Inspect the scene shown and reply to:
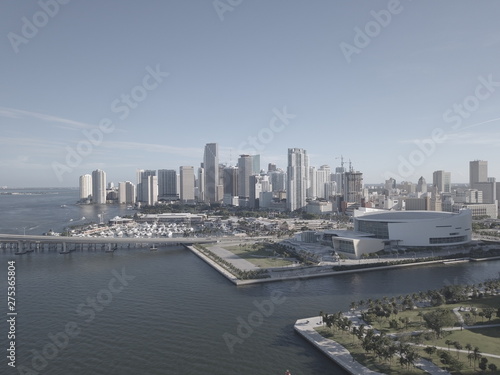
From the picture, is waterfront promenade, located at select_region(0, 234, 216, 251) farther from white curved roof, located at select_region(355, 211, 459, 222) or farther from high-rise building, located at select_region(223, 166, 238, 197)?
high-rise building, located at select_region(223, 166, 238, 197)

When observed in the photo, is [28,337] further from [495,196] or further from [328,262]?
[495,196]

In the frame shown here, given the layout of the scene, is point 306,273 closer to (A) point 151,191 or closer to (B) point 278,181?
(A) point 151,191

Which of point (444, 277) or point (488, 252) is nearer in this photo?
point (444, 277)

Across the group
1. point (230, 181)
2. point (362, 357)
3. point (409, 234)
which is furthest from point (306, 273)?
point (230, 181)

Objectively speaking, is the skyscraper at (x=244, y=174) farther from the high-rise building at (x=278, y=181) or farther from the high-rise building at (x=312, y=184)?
the high-rise building at (x=312, y=184)

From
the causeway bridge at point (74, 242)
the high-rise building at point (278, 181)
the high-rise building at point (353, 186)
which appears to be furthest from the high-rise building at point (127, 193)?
the causeway bridge at point (74, 242)

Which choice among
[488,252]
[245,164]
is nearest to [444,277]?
[488,252]

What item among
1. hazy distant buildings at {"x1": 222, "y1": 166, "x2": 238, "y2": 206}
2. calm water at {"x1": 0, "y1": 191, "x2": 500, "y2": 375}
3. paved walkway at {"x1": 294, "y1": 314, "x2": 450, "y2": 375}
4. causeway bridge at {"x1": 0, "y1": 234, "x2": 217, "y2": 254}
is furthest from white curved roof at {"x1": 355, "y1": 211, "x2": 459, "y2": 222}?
hazy distant buildings at {"x1": 222, "y1": 166, "x2": 238, "y2": 206}
